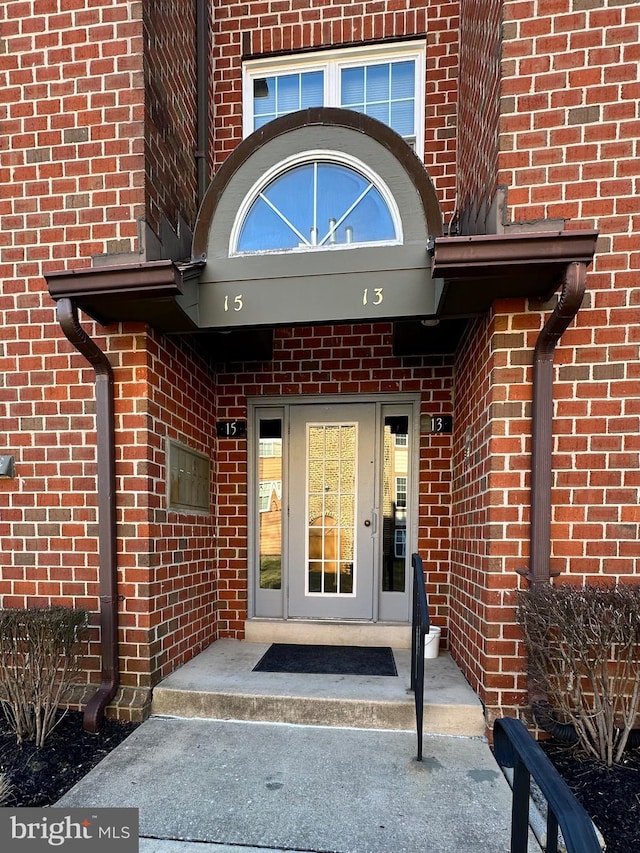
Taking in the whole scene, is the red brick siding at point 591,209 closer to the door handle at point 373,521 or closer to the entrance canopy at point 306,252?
the entrance canopy at point 306,252

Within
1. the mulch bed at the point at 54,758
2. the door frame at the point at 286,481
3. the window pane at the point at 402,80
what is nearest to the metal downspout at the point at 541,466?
the door frame at the point at 286,481

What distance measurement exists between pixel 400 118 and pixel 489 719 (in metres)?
5.10

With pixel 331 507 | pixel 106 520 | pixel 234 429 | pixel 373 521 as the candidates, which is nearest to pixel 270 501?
pixel 331 507

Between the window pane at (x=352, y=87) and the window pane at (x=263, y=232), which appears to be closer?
the window pane at (x=263, y=232)

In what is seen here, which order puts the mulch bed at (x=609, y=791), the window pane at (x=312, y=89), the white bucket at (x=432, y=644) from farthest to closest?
1. the window pane at (x=312, y=89)
2. the white bucket at (x=432, y=644)
3. the mulch bed at (x=609, y=791)

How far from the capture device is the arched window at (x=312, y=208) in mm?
3236

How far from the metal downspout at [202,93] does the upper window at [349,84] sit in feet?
1.39

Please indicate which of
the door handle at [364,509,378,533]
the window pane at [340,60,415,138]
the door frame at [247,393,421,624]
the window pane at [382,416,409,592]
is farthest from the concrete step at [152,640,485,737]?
the window pane at [340,60,415,138]

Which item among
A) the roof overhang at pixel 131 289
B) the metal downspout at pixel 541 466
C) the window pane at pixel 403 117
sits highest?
Answer: the window pane at pixel 403 117

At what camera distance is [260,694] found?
3.22 m

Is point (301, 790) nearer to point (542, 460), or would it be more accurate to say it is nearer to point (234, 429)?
point (542, 460)

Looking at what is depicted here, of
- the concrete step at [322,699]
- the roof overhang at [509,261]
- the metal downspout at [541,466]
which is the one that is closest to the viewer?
the roof overhang at [509,261]

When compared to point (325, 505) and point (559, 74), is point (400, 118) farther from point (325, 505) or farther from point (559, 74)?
point (325, 505)

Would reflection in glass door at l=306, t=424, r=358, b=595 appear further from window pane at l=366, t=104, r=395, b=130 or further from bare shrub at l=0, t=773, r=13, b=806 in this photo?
window pane at l=366, t=104, r=395, b=130
